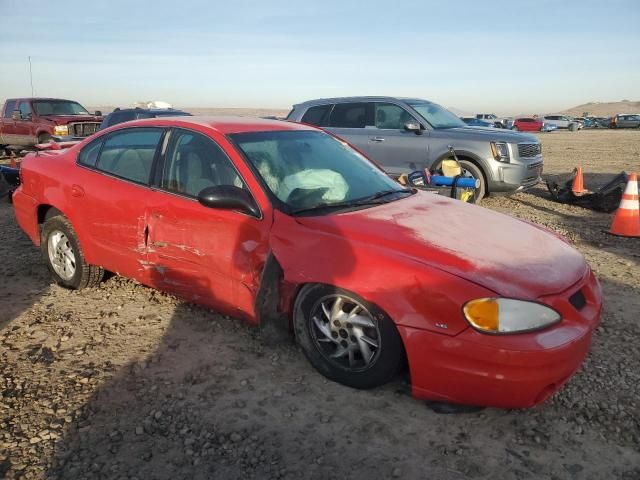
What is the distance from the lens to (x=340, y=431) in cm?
275

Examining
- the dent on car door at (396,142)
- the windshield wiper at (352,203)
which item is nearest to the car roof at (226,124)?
the windshield wiper at (352,203)

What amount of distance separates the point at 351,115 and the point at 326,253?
703 cm

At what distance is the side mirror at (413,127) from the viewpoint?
880 centimetres

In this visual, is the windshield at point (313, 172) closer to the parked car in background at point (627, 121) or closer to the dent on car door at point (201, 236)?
the dent on car door at point (201, 236)

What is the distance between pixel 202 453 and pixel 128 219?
1.99 m

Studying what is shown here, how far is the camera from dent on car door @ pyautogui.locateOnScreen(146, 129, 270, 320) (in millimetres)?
3373

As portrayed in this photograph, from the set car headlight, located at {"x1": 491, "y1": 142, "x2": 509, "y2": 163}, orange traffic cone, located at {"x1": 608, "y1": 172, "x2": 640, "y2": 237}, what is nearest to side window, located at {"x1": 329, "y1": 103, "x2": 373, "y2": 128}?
car headlight, located at {"x1": 491, "y1": 142, "x2": 509, "y2": 163}

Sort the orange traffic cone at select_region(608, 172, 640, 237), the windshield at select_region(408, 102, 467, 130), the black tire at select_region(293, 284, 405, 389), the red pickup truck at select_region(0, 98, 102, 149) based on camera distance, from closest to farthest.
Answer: the black tire at select_region(293, 284, 405, 389) < the orange traffic cone at select_region(608, 172, 640, 237) < the windshield at select_region(408, 102, 467, 130) < the red pickup truck at select_region(0, 98, 102, 149)

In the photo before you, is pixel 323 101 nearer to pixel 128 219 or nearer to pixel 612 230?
pixel 612 230

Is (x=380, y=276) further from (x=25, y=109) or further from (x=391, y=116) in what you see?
(x=25, y=109)

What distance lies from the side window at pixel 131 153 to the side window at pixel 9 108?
13.2 meters

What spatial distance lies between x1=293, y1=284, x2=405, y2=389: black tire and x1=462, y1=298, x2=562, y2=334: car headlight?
17.0 inches

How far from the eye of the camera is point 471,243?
3.08 metres

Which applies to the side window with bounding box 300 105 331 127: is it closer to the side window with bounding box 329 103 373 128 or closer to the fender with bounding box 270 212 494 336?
the side window with bounding box 329 103 373 128
